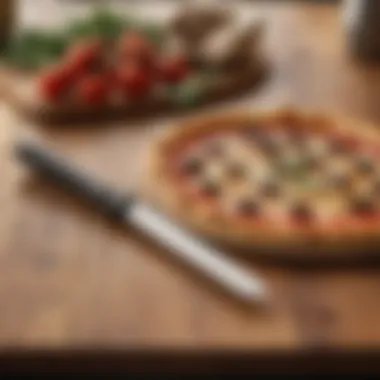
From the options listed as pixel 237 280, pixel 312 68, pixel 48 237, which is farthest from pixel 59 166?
pixel 312 68

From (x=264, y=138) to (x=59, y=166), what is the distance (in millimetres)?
188

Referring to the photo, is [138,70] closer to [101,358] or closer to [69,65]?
[69,65]

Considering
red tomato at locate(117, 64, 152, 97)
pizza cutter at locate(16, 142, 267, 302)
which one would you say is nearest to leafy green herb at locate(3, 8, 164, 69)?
red tomato at locate(117, 64, 152, 97)

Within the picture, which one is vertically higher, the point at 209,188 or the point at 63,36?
the point at 63,36

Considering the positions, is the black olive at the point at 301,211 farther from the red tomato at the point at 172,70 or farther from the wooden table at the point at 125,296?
the red tomato at the point at 172,70

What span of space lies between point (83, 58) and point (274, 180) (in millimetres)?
256

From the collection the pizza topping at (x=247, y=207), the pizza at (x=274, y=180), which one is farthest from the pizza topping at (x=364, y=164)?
the pizza topping at (x=247, y=207)

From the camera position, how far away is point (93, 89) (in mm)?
1023

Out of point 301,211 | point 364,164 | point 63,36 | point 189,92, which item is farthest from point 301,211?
point 63,36

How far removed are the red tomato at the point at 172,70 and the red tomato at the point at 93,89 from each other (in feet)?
0.21

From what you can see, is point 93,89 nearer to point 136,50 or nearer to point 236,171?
point 136,50

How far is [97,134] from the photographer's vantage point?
3.29ft

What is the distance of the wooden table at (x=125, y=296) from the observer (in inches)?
28.4

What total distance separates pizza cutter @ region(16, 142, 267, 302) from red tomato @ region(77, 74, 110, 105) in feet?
0.36
